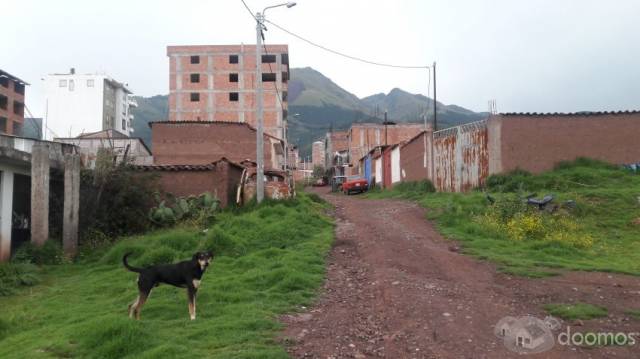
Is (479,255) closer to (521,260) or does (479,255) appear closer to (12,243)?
(521,260)

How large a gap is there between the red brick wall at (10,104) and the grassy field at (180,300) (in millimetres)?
50084

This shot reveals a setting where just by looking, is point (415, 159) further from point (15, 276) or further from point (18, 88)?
point (18, 88)

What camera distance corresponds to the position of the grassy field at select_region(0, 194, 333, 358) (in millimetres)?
5770

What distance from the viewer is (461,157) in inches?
852

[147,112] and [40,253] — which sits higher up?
[147,112]

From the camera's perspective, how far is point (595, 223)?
13.3 metres

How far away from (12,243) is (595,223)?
15128 millimetres

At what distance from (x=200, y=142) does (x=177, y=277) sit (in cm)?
2474

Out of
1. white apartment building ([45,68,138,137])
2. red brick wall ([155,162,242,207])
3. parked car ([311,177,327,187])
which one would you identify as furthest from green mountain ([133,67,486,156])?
red brick wall ([155,162,242,207])

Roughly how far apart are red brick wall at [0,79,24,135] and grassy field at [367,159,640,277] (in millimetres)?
51887

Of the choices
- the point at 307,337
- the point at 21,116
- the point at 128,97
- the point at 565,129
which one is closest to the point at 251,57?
the point at 21,116

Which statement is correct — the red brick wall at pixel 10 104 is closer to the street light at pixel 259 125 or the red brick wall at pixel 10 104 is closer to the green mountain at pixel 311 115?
the street light at pixel 259 125

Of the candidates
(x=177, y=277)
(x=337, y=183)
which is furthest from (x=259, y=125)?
(x=337, y=183)

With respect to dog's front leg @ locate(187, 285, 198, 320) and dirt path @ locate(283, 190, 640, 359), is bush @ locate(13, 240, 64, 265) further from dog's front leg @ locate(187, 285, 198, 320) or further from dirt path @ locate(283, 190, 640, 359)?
dog's front leg @ locate(187, 285, 198, 320)
